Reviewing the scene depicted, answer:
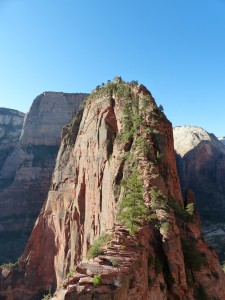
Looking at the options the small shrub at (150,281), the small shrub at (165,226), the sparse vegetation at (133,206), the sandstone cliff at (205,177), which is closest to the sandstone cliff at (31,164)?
the sandstone cliff at (205,177)

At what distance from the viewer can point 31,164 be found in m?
121

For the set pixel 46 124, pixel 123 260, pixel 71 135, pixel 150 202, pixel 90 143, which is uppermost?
pixel 46 124

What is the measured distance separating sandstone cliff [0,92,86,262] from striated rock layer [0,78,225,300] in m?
45.3

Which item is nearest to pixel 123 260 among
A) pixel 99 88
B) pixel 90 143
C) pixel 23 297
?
pixel 90 143

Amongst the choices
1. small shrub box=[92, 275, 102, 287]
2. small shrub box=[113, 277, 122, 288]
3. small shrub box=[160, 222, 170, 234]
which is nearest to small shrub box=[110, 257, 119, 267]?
small shrub box=[113, 277, 122, 288]

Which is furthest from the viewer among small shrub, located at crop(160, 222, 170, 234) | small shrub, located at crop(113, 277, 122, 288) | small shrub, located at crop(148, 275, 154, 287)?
small shrub, located at crop(160, 222, 170, 234)

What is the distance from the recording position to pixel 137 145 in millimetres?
34312

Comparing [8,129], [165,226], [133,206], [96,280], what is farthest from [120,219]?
[8,129]

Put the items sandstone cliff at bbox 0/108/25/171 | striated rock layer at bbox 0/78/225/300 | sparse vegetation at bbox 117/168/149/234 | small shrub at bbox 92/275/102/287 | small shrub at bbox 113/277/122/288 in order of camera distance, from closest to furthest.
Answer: small shrub at bbox 92/275/102/287, small shrub at bbox 113/277/122/288, striated rock layer at bbox 0/78/225/300, sparse vegetation at bbox 117/168/149/234, sandstone cliff at bbox 0/108/25/171

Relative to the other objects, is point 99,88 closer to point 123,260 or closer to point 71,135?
point 71,135

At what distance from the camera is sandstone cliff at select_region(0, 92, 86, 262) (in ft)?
370

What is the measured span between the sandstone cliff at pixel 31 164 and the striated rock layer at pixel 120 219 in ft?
149

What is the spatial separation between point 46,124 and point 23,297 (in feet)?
224

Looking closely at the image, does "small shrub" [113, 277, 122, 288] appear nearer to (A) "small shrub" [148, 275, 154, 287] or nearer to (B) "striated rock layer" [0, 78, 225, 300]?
(B) "striated rock layer" [0, 78, 225, 300]
